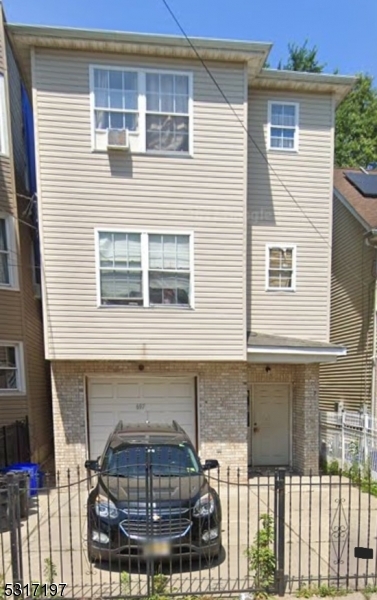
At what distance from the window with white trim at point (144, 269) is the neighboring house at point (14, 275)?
3055mm

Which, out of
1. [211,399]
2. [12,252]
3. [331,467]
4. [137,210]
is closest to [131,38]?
[137,210]

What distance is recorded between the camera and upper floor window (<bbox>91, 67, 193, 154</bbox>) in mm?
7707

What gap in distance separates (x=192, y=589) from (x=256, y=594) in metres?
0.68

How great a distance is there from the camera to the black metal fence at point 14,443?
8.21 m

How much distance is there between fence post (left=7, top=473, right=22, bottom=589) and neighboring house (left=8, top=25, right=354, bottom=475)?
3.94m

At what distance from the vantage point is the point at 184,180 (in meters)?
8.01

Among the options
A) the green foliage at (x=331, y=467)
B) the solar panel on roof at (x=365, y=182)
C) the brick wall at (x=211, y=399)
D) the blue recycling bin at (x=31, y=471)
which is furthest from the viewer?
the solar panel on roof at (x=365, y=182)

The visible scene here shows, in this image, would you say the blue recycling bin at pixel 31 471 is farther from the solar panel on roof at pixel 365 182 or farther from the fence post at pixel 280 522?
the solar panel on roof at pixel 365 182

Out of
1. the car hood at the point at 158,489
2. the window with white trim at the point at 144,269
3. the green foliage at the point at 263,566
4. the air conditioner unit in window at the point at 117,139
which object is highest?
the air conditioner unit in window at the point at 117,139

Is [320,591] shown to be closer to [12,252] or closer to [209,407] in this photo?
[209,407]

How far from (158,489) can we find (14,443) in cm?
553

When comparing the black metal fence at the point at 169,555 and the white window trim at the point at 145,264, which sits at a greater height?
the white window trim at the point at 145,264

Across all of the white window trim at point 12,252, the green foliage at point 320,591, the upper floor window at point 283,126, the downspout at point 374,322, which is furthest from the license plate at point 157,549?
the upper floor window at point 283,126

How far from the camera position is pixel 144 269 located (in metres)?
7.89
